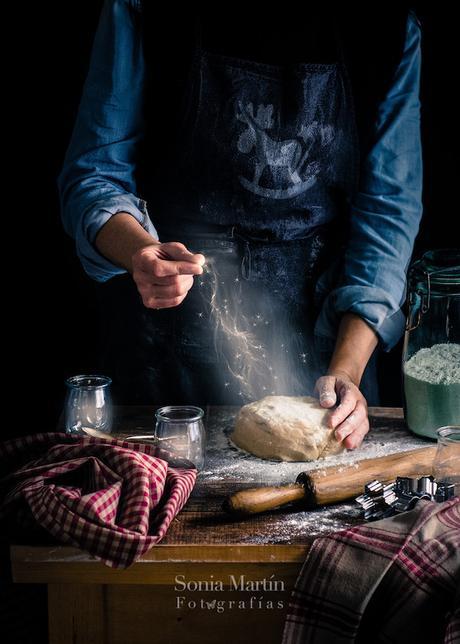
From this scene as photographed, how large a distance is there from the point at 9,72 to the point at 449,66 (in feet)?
4.19

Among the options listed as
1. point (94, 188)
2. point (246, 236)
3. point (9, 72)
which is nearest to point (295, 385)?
point (246, 236)

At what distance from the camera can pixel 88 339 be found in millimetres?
2594

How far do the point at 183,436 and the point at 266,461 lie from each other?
0.21 m

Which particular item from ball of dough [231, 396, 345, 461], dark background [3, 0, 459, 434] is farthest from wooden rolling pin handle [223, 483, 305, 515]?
dark background [3, 0, 459, 434]

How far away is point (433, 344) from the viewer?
5.53 feet

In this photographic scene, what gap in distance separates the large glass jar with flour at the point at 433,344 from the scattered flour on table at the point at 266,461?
5cm

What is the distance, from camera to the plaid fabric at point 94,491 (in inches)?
46.8

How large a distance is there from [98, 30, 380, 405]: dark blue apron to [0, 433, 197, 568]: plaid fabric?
27.2 inches

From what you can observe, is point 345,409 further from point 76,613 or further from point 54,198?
point 54,198

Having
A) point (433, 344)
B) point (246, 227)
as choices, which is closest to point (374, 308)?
point (433, 344)

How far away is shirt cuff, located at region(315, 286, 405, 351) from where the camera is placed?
1903 millimetres

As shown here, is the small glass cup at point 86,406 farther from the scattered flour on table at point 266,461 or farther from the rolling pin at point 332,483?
the rolling pin at point 332,483

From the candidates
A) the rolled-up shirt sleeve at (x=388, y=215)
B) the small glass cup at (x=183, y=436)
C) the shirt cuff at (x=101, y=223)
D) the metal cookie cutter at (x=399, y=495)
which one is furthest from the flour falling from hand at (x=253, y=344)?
the metal cookie cutter at (x=399, y=495)

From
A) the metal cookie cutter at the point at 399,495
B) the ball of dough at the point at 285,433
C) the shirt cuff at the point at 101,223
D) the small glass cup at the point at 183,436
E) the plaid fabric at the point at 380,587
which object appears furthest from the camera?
the shirt cuff at the point at 101,223
